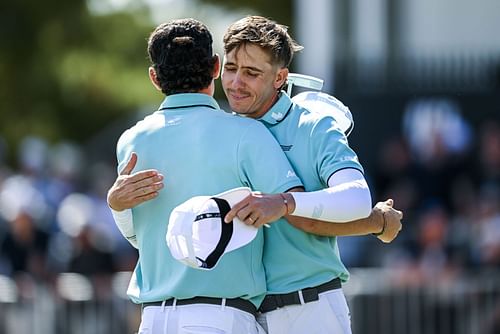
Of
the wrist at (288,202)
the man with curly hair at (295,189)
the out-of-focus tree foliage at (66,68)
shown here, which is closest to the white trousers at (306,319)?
the man with curly hair at (295,189)

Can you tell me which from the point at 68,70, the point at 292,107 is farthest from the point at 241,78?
the point at 68,70

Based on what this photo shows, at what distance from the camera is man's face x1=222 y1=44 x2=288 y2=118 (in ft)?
18.5

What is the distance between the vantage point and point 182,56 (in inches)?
217

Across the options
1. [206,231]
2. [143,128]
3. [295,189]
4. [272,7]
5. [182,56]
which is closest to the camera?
[206,231]

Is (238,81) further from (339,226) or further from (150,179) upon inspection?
(339,226)

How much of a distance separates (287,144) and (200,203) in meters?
0.62

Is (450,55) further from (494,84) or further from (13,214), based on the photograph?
(13,214)

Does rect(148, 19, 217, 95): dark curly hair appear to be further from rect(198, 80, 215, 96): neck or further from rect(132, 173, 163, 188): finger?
rect(132, 173, 163, 188): finger

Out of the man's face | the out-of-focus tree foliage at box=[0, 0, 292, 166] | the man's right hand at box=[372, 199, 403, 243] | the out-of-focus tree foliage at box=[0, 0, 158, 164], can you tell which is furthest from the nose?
the out-of-focus tree foliage at box=[0, 0, 158, 164]

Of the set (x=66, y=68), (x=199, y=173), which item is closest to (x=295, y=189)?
(x=199, y=173)

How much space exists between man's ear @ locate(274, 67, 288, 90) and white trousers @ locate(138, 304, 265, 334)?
956mm

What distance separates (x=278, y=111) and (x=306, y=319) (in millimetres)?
843

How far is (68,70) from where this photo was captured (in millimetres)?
31250

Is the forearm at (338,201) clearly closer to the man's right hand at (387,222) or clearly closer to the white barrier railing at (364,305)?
the man's right hand at (387,222)
